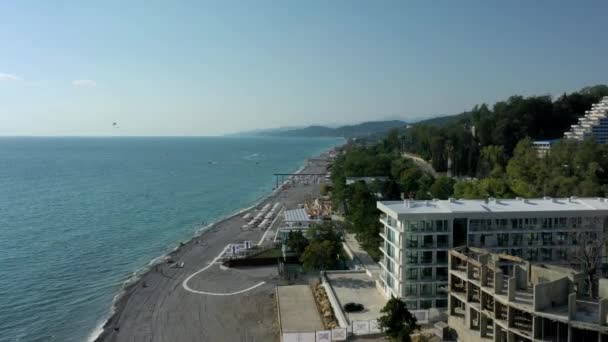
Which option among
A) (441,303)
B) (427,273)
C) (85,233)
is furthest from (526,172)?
(85,233)

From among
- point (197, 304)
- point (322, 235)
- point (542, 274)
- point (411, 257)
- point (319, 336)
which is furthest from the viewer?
point (322, 235)

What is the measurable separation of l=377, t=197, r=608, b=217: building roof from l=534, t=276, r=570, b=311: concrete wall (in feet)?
33.9

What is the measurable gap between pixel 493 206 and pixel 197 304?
25684 millimetres

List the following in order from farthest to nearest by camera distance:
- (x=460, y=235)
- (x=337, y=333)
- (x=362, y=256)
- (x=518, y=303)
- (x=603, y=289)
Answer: (x=362, y=256)
(x=460, y=235)
(x=337, y=333)
(x=603, y=289)
(x=518, y=303)

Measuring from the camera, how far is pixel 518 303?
24.8m

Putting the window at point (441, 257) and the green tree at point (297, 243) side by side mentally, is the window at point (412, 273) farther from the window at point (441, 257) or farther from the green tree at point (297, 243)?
the green tree at point (297, 243)

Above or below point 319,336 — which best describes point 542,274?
above

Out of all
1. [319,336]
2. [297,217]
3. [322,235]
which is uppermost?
[322,235]

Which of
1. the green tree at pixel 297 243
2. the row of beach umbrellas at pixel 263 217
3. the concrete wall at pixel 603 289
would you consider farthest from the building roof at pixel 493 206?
the row of beach umbrellas at pixel 263 217

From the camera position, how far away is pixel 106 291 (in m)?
47.2

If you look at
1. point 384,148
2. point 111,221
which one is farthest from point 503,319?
point 384,148

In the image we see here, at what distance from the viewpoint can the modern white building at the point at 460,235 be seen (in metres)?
34.0

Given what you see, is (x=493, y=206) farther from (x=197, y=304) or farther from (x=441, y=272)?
(x=197, y=304)

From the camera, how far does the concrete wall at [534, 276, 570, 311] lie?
2350 cm
